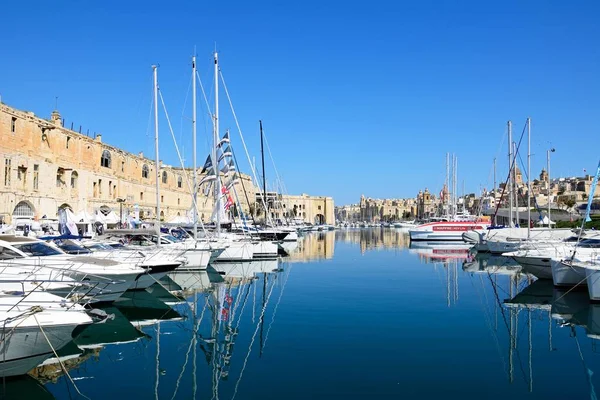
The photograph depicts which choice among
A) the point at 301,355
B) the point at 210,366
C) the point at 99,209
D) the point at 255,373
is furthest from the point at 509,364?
the point at 99,209

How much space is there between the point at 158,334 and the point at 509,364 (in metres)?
7.81

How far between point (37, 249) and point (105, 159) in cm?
3267

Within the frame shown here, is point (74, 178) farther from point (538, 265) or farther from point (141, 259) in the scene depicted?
point (538, 265)

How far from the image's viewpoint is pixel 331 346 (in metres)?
11.8

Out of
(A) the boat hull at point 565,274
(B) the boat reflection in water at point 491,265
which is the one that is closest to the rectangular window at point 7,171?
(B) the boat reflection in water at point 491,265

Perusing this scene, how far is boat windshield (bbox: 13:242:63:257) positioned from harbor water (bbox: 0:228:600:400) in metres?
2.67

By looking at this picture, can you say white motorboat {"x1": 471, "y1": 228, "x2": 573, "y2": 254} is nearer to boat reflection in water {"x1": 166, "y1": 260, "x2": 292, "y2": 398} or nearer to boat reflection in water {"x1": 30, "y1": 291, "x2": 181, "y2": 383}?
boat reflection in water {"x1": 166, "y1": 260, "x2": 292, "y2": 398}

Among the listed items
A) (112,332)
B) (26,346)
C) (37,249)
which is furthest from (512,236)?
(26,346)

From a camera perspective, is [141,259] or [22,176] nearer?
[141,259]

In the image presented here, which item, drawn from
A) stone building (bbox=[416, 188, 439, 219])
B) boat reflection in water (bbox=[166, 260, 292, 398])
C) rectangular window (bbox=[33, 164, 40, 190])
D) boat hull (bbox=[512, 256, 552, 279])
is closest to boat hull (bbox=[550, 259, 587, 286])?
boat hull (bbox=[512, 256, 552, 279])

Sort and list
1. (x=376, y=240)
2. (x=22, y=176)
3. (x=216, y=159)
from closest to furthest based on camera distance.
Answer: (x=216, y=159)
(x=22, y=176)
(x=376, y=240)

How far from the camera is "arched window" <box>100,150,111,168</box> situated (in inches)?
1862

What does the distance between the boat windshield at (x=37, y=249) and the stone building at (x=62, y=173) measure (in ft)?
22.4

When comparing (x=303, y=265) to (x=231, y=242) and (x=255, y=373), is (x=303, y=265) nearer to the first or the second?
(x=231, y=242)
